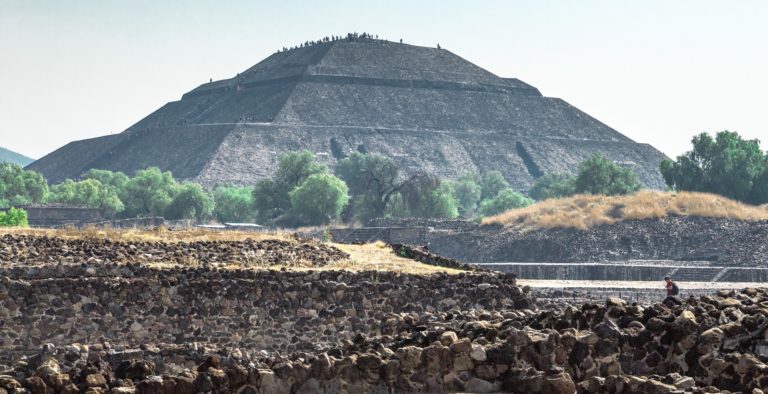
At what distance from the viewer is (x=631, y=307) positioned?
14.8 m

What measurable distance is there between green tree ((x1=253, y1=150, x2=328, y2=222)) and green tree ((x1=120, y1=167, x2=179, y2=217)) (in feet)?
26.1

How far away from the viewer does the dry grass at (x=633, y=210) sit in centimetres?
8112

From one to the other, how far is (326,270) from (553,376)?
17761 mm

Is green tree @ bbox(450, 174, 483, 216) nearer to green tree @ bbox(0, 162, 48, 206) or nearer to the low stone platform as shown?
green tree @ bbox(0, 162, 48, 206)

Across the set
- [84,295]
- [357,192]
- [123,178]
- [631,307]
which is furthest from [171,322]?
[123,178]

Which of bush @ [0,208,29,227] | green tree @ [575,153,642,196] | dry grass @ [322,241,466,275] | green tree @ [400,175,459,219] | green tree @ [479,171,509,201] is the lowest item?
dry grass @ [322,241,466,275]

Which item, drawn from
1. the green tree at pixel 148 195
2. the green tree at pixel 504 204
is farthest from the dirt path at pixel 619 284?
the green tree at pixel 504 204

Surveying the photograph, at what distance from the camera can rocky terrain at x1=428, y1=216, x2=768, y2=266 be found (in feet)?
251

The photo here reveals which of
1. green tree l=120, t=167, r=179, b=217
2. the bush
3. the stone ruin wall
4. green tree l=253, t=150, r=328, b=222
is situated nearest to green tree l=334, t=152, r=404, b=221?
green tree l=253, t=150, r=328, b=222

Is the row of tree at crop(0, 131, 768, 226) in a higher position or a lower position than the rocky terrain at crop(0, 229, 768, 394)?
higher

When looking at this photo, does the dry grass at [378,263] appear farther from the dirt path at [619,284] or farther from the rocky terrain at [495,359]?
the dirt path at [619,284]

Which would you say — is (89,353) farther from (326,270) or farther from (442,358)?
(326,270)

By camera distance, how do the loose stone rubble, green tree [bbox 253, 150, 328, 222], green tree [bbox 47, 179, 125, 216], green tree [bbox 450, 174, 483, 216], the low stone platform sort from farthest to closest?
green tree [bbox 450, 174, 483, 216] → green tree [bbox 47, 179, 125, 216] → green tree [bbox 253, 150, 328, 222] → the low stone platform → the loose stone rubble

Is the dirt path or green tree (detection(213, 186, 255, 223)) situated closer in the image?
the dirt path
